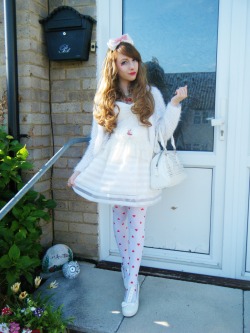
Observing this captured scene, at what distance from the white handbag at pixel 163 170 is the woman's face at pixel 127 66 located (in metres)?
0.39

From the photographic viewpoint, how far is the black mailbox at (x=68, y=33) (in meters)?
2.33

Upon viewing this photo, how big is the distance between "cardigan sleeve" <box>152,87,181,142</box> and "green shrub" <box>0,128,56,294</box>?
2.70ft

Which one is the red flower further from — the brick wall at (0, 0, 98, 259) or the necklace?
the necklace

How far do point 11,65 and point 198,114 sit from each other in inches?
50.7

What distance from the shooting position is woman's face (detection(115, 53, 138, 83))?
1.97 meters

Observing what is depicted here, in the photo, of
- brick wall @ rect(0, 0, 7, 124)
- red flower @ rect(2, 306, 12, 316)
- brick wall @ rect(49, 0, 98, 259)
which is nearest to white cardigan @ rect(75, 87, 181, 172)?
brick wall @ rect(49, 0, 98, 259)

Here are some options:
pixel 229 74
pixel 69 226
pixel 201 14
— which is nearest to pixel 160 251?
pixel 69 226

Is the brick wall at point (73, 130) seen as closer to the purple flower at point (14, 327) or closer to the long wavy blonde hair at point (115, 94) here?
the long wavy blonde hair at point (115, 94)

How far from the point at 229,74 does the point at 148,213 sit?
43.9 inches

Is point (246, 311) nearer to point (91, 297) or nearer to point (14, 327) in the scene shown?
point (91, 297)

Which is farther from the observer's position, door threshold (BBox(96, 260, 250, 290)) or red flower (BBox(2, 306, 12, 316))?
door threshold (BBox(96, 260, 250, 290))

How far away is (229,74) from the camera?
2217mm

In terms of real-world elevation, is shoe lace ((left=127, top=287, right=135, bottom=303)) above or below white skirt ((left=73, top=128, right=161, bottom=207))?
below

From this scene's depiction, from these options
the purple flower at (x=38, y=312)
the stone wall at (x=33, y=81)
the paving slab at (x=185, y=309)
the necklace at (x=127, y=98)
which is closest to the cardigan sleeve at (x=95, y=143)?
the necklace at (x=127, y=98)
